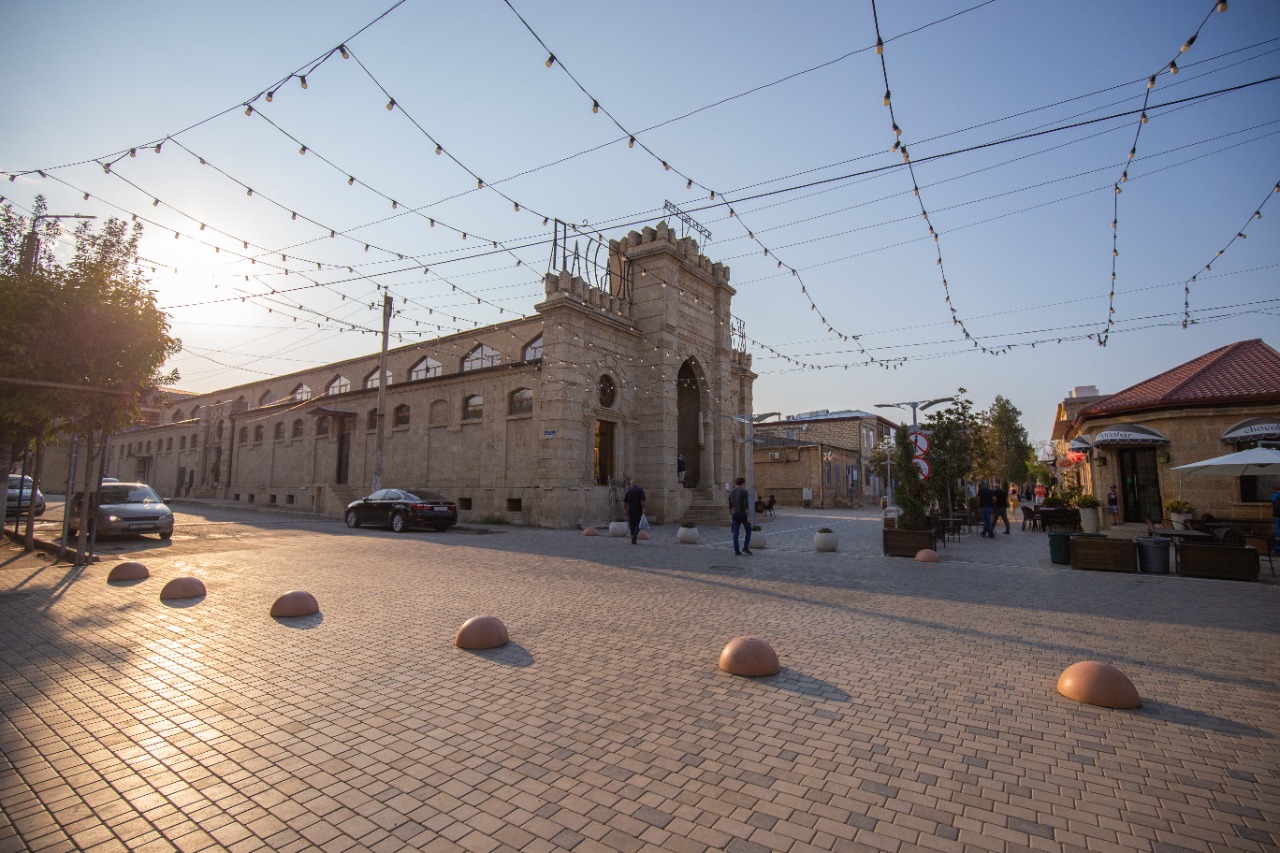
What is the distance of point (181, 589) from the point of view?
829cm

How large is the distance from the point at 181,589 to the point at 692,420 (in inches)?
908

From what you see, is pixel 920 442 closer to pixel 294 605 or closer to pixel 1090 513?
pixel 1090 513

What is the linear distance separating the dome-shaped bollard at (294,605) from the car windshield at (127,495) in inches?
494

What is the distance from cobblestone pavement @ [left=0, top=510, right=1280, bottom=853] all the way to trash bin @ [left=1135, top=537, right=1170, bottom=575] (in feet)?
11.2

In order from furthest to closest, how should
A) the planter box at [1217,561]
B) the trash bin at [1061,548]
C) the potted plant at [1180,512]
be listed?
the potted plant at [1180,512] < the trash bin at [1061,548] < the planter box at [1217,561]

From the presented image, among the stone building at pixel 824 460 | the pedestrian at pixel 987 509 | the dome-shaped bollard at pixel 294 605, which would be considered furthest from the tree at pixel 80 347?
→ the stone building at pixel 824 460

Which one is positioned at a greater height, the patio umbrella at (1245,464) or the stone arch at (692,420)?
the stone arch at (692,420)

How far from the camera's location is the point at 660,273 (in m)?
25.8

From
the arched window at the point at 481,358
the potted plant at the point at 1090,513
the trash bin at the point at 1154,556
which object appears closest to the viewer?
the trash bin at the point at 1154,556

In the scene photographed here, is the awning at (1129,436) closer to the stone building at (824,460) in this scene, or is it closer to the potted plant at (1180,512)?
the potted plant at (1180,512)

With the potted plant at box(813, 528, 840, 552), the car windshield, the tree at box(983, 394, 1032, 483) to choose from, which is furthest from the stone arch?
the tree at box(983, 394, 1032, 483)

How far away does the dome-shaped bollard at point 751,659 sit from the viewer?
5242mm

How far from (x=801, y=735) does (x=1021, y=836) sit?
1.39 metres

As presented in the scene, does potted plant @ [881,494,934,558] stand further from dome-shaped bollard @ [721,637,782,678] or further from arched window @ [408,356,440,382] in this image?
arched window @ [408,356,440,382]
